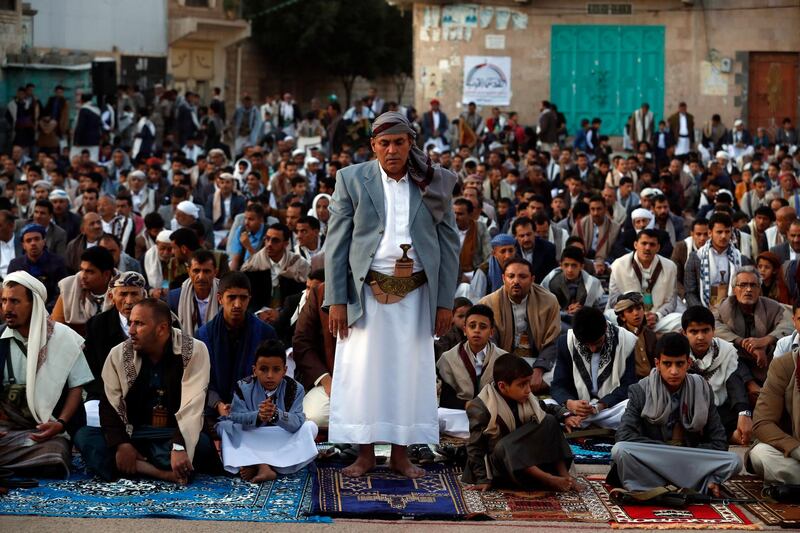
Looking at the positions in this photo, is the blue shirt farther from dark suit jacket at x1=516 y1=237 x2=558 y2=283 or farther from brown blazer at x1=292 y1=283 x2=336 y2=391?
brown blazer at x1=292 y1=283 x2=336 y2=391

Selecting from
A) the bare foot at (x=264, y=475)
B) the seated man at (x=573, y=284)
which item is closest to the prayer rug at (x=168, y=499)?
the bare foot at (x=264, y=475)

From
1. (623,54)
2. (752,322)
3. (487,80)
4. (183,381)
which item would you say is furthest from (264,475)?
(623,54)

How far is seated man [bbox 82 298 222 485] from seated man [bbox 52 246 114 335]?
85.4 inches

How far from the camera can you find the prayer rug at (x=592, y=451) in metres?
6.81

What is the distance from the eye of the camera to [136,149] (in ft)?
73.1

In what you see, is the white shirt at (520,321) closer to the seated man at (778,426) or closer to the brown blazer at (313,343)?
the brown blazer at (313,343)

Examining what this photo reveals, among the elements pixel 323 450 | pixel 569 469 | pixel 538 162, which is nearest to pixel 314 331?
pixel 323 450

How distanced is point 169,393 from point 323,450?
3.11 ft

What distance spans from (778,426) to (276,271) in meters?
4.57

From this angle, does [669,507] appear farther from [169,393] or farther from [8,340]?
[8,340]

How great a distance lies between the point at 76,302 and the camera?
8.47 m

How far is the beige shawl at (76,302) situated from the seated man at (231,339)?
1.71m

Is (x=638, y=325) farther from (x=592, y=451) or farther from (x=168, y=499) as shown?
(x=168, y=499)

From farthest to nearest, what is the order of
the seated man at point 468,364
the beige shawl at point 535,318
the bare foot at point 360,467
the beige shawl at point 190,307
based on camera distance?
the beige shawl at point 535,318 < the beige shawl at point 190,307 < the seated man at point 468,364 < the bare foot at point 360,467
